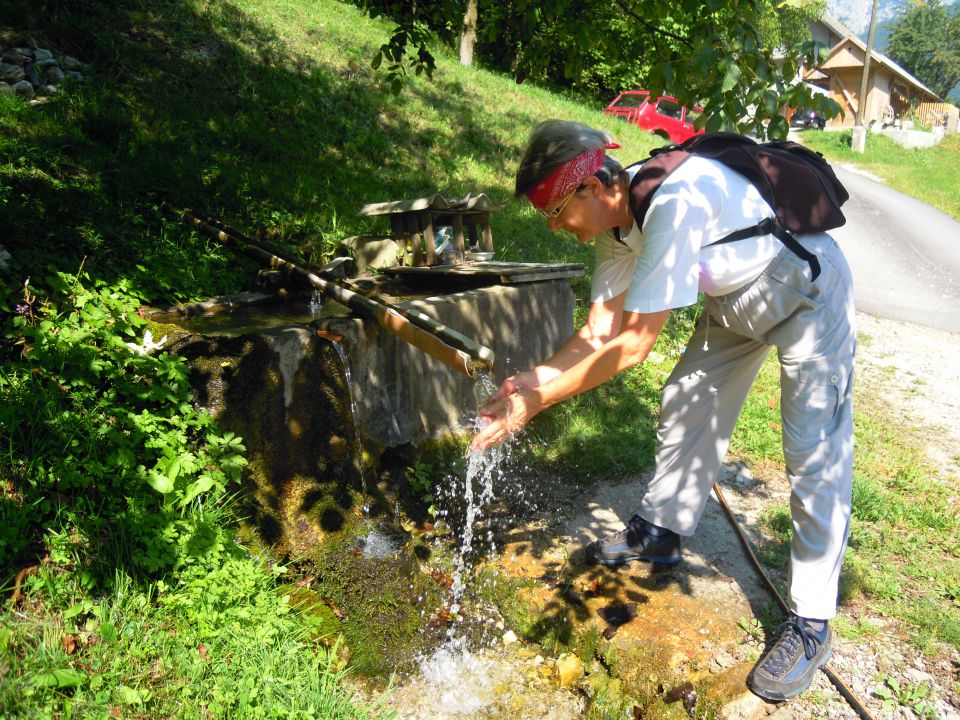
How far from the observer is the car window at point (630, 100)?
19.6 meters

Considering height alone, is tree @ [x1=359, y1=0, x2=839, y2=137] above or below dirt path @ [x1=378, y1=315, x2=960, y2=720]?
above

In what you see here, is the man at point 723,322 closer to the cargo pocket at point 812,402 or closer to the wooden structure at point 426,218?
the cargo pocket at point 812,402

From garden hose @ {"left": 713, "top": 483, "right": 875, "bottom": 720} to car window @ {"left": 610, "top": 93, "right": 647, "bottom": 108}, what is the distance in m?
17.2

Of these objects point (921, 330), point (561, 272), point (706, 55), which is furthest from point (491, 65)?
point (706, 55)

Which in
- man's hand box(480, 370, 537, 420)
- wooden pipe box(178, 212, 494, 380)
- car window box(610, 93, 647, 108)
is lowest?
wooden pipe box(178, 212, 494, 380)

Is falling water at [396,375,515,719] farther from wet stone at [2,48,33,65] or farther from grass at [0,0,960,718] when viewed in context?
wet stone at [2,48,33,65]

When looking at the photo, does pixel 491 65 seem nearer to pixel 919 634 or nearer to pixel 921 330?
pixel 921 330

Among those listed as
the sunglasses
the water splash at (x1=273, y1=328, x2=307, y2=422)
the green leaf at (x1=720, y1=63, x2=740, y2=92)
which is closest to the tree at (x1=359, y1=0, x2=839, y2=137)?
the green leaf at (x1=720, y1=63, x2=740, y2=92)

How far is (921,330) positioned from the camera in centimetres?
803

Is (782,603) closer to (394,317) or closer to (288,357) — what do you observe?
(394,317)

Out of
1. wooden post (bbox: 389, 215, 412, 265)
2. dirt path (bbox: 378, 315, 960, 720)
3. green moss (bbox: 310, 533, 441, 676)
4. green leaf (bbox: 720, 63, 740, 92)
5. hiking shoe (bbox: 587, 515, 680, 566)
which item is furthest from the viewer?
wooden post (bbox: 389, 215, 412, 265)

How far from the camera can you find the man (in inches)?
95.3

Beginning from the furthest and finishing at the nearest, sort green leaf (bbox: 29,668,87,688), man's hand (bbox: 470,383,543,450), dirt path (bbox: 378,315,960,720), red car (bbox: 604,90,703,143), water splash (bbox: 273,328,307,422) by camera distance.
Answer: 1. red car (bbox: 604,90,703,143)
2. water splash (bbox: 273,328,307,422)
3. dirt path (bbox: 378,315,960,720)
4. man's hand (bbox: 470,383,543,450)
5. green leaf (bbox: 29,668,87,688)

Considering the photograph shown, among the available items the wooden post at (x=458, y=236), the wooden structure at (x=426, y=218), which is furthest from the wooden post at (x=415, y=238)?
the wooden post at (x=458, y=236)
